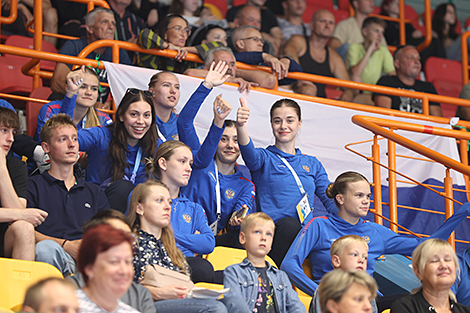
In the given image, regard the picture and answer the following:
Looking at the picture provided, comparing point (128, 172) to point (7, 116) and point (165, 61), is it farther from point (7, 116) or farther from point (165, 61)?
point (165, 61)

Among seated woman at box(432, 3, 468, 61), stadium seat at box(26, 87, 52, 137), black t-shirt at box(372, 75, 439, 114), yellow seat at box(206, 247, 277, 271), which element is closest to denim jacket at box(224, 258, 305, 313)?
yellow seat at box(206, 247, 277, 271)

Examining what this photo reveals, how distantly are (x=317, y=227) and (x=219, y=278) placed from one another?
0.61m

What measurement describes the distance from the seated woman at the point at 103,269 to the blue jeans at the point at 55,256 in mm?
571

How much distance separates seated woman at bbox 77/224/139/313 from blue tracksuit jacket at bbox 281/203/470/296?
115cm

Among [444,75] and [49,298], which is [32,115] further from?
[444,75]

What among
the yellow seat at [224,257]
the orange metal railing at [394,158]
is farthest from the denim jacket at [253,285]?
the orange metal railing at [394,158]

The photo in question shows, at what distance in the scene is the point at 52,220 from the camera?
108 inches

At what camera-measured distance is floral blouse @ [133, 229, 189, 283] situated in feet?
8.09

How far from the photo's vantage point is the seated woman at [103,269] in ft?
6.22

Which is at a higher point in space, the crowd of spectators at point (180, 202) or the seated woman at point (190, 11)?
the seated woman at point (190, 11)

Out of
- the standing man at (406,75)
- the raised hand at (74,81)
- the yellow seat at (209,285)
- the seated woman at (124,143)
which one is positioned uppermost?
the standing man at (406,75)

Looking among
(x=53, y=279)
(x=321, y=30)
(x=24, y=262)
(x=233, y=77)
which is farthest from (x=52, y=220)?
(x=321, y=30)

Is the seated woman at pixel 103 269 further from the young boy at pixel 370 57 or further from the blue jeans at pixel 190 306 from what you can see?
the young boy at pixel 370 57

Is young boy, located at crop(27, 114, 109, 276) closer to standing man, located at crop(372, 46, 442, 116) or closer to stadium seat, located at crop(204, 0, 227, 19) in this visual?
standing man, located at crop(372, 46, 442, 116)
